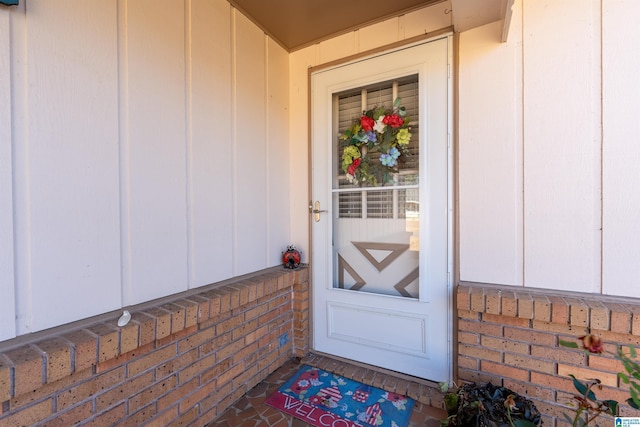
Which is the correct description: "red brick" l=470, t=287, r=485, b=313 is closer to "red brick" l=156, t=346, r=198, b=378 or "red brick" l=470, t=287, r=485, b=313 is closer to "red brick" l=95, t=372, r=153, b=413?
"red brick" l=156, t=346, r=198, b=378

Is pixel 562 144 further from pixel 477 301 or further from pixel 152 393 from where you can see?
pixel 152 393

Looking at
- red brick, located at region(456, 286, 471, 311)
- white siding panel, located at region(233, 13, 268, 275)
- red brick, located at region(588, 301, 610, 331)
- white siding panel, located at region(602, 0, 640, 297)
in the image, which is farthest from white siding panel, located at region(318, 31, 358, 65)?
red brick, located at region(588, 301, 610, 331)

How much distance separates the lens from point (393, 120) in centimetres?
210

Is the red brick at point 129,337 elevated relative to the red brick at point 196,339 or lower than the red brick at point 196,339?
elevated

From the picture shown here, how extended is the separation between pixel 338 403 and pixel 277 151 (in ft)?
6.35

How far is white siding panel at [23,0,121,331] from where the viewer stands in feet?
3.64

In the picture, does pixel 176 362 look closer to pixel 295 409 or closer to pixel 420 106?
pixel 295 409

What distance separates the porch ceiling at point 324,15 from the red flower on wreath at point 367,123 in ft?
2.42

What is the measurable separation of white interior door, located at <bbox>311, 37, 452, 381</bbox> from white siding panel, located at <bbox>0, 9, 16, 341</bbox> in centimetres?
177

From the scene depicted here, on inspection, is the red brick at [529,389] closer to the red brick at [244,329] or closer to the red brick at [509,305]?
the red brick at [509,305]

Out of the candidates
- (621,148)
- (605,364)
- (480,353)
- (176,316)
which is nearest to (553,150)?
(621,148)

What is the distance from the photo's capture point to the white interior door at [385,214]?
6.41 feet

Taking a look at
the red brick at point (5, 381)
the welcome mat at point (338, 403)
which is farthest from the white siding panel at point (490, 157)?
the red brick at point (5, 381)

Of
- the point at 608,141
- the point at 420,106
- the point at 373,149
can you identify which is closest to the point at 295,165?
the point at 373,149
